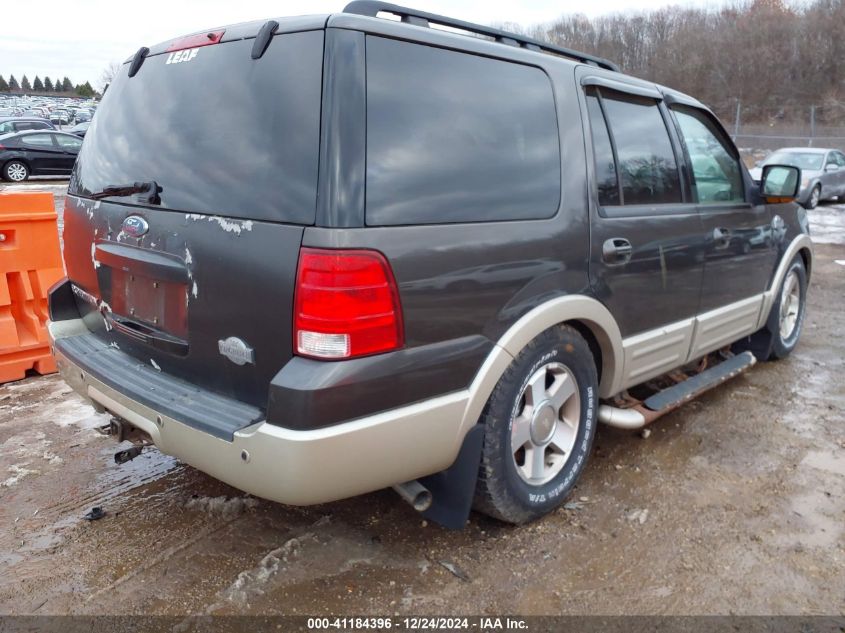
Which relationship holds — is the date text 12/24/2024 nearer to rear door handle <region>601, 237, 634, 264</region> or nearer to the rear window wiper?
rear door handle <region>601, 237, 634, 264</region>

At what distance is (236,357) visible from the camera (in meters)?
2.27

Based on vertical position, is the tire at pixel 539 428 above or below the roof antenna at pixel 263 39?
below

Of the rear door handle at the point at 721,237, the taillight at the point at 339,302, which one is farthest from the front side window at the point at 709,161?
the taillight at the point at 339,302

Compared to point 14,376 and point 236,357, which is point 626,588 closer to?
point 236,357

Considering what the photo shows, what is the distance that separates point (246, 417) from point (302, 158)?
0.87 meters

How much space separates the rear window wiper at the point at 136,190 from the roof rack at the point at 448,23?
3.13ft

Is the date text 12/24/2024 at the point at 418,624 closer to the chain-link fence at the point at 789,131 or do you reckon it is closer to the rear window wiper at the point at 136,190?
the rear window wiper at the point at 136,190

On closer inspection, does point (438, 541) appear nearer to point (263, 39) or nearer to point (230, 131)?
point (230, 131)

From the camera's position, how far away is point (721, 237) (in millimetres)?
3781

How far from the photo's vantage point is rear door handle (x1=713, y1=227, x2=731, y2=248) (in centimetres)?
373

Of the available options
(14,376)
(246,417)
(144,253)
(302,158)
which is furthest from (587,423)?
(14,376)

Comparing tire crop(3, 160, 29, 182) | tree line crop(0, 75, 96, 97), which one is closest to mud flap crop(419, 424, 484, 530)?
tire crop(3, 160, 29, 182)

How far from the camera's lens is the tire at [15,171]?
1897cm

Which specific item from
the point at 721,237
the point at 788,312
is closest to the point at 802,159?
the point at 788,312
